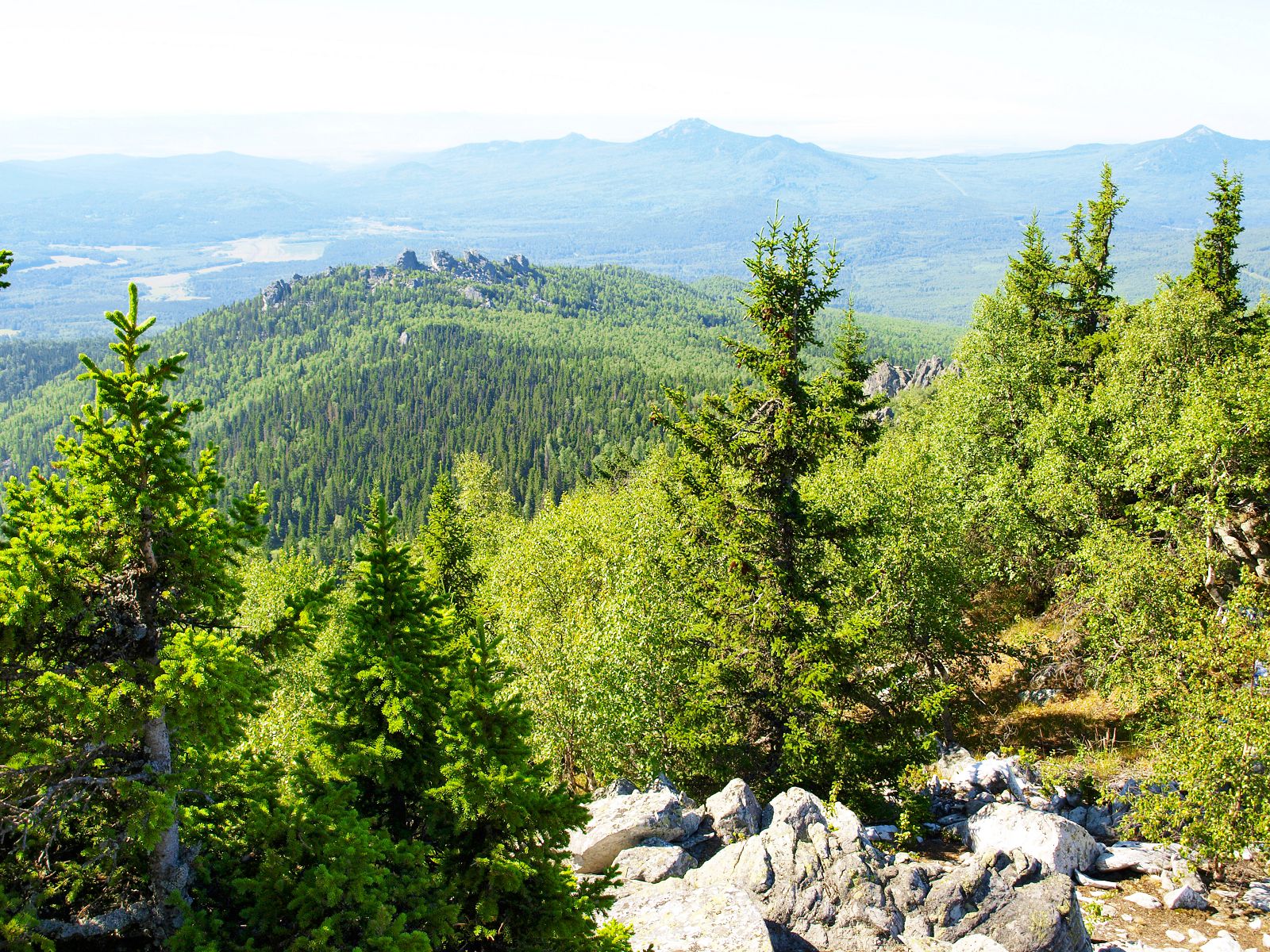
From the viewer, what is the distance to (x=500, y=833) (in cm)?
1199

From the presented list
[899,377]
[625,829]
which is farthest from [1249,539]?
[899,377]

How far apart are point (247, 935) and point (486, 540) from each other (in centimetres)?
5100

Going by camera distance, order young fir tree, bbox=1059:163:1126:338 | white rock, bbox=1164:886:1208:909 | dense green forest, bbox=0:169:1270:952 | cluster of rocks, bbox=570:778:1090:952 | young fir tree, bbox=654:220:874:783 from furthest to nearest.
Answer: young fir tree, bbox=1059:163:1126:338
young fir tree, bbox=654:220:874:783
white rock, bbox=1164:886:1208:909
cluster of rocks, bbox=570:778:1090:952
dense green forest, bbox=0:169:1270:952

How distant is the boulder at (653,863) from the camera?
57.0ft

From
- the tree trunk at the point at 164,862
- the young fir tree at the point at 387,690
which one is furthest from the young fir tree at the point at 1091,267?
the tree trunk at the point at 164,862

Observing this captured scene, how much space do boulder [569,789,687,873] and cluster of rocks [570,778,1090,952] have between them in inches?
1.2

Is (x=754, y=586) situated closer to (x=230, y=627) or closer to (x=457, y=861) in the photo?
(x=457, y=861)

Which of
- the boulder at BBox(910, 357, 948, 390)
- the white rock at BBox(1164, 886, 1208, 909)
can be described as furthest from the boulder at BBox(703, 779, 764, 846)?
the boulder at BBox(910, 357, 948, 390)

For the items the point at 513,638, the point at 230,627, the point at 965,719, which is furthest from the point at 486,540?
the point at 230,627

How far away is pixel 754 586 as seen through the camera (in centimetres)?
2111

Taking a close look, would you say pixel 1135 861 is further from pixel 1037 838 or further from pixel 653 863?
pixel 653 863

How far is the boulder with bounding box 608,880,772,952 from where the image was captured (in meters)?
13.9

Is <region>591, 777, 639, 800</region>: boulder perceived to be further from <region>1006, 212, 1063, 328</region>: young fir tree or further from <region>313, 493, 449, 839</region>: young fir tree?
<region>1006, 212, 1063, 328</region>: young fir tree

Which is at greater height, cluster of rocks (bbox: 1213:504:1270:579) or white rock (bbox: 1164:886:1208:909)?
cluster of rocks (bbox: 1213:504:1270:579)
